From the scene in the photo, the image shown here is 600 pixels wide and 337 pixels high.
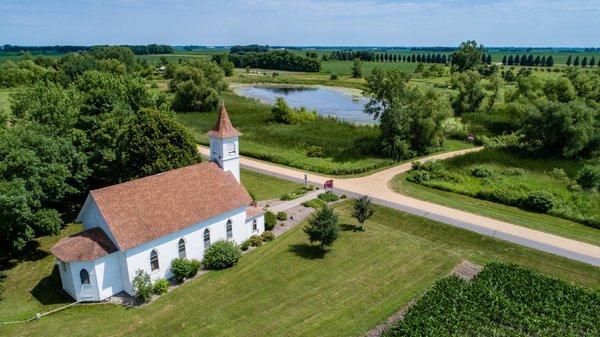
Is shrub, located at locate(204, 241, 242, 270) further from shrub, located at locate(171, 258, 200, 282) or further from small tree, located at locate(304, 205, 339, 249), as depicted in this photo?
small tree, located at locate(304, 205, 339, 249)

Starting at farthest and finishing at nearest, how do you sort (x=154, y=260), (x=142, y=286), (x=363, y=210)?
(x=363, y=210)
(x=154, y=260)
(x=142, y=286)

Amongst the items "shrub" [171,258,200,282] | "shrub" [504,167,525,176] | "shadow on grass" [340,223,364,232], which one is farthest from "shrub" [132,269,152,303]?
"shrub" [504,167,525,176]

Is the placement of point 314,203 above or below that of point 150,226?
below

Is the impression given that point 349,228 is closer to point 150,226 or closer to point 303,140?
point 150,226

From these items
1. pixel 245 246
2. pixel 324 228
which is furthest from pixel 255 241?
pixel 324 228

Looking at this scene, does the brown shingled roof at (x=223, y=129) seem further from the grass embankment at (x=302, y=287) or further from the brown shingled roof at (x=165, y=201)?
the grass embankment at (x=302, y=287)

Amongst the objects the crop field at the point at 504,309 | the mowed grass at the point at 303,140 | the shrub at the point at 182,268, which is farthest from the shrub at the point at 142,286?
the mowed grass at the point at 303,140
